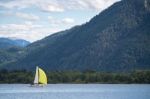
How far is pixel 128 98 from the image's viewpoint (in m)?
117

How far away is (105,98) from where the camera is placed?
123 m

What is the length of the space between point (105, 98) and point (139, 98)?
10.2 m

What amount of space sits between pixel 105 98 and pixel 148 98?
40.2 feet

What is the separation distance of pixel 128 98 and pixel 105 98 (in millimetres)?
7531

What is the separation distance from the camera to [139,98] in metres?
116

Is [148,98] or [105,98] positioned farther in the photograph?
[105,98]

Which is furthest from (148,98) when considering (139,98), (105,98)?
(105,98)

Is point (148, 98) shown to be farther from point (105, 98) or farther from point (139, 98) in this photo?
point (105, 98)

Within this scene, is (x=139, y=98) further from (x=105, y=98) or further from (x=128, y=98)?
(x=105, y=98)

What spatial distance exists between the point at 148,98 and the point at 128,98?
4.90 metres

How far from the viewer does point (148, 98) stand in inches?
4518
